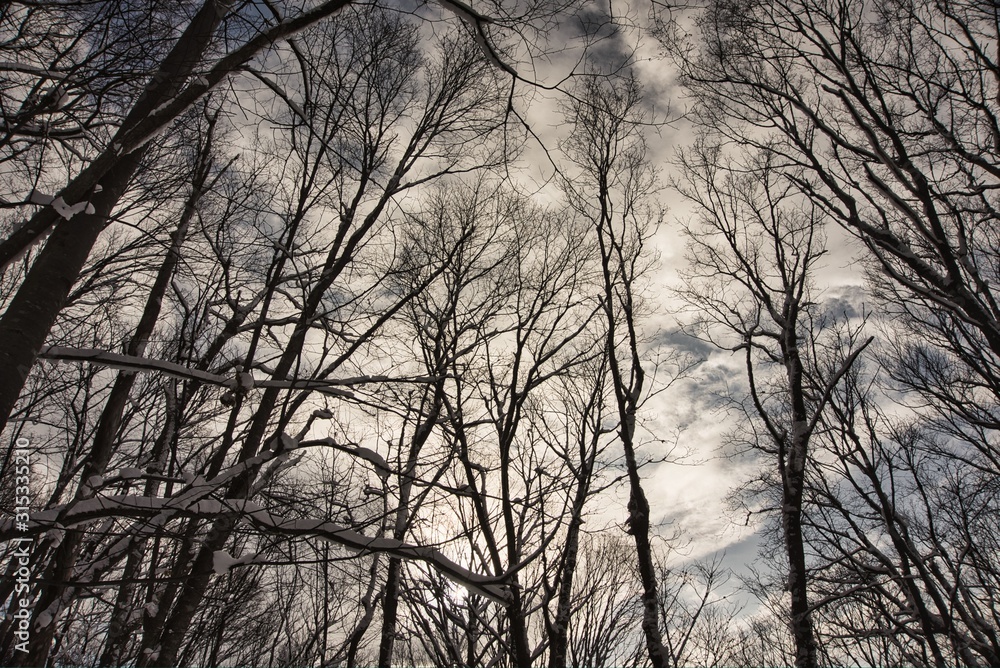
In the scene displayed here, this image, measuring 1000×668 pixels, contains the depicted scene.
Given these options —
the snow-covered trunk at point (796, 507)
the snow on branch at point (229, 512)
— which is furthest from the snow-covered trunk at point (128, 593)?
the snow-covered trunk at point (796, 507)

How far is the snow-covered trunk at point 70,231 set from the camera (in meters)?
2.31

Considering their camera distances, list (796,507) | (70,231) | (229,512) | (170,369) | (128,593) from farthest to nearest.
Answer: (796,507) < (128,593) < (170,369) < (229,512) < (70,231)

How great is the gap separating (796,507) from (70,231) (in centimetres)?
856

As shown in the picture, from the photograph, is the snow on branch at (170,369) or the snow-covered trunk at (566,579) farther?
the snow-covered trunk at (566,579)

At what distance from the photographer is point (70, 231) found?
8.79ft

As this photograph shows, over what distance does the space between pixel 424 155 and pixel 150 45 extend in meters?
3.19

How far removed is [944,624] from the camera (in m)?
9.12

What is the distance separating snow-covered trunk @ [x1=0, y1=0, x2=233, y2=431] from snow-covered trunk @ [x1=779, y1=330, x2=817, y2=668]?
815 centimetres

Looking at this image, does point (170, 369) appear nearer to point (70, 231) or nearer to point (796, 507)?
point (70, 231)

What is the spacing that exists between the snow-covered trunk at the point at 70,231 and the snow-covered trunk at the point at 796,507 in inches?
321

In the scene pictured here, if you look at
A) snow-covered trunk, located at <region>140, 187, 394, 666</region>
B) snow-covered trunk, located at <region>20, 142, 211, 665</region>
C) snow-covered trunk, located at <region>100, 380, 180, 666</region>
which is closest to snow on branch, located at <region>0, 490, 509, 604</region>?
snow-covered trunk, located at <region>140, 187, 394, 666</region>

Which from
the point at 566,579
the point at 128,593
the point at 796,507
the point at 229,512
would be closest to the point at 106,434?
the point at 128,593

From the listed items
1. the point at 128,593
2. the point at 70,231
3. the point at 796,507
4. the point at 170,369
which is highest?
the point at 796,507

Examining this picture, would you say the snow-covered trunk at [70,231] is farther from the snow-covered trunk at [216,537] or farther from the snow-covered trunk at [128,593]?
the snow-covered trunk at [128,593]
